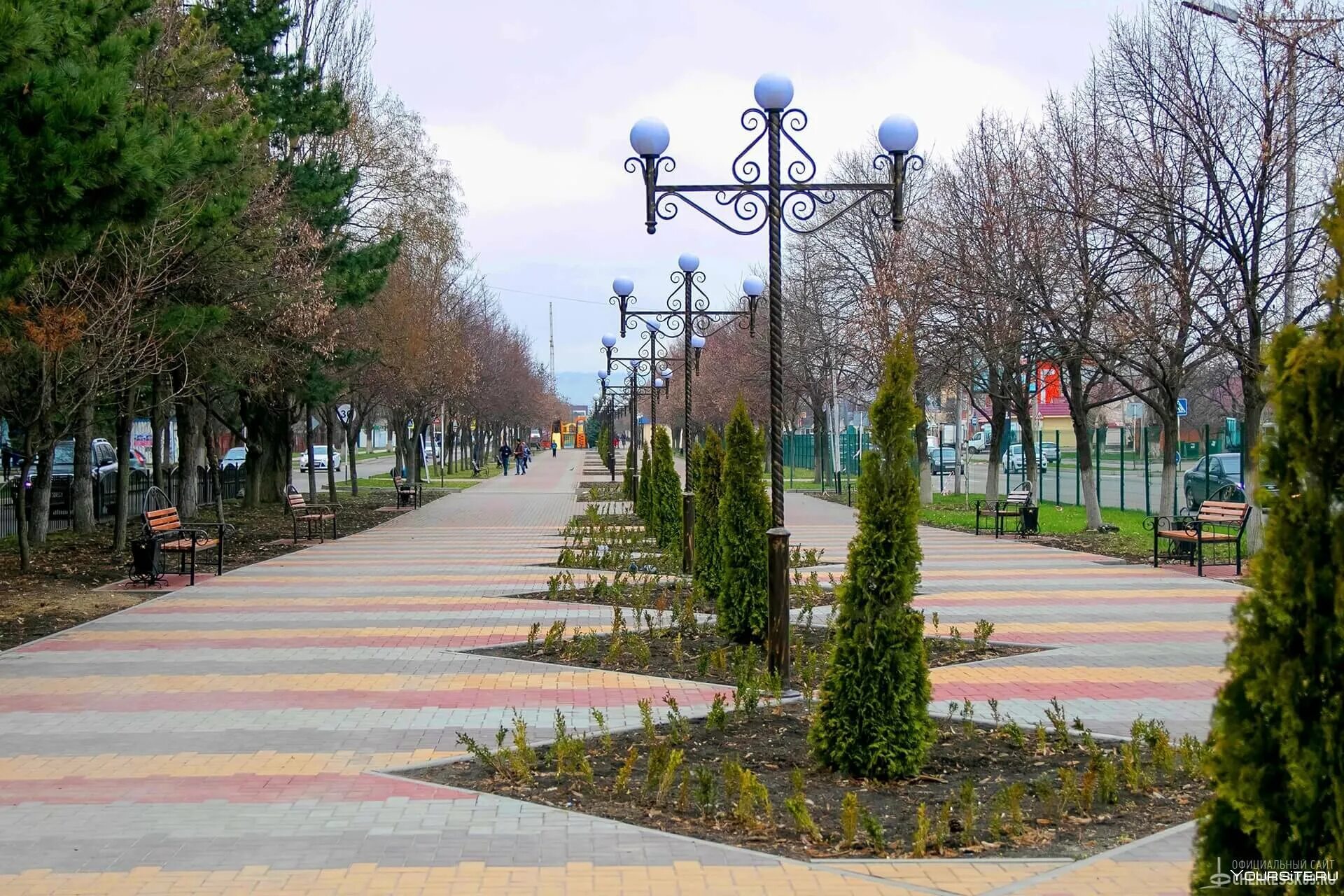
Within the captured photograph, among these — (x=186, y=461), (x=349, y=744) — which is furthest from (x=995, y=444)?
(x=349, y=744)

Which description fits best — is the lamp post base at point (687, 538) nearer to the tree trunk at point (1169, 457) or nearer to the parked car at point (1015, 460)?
the tree trunk at point (1169, 457)

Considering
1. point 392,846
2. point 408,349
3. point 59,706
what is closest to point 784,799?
point 392,846

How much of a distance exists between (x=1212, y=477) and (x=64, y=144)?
79.7 feet

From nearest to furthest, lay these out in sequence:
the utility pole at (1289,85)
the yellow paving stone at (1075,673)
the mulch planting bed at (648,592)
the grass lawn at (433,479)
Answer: the yellow paving stone at (1075,673) < the mulch planting bed at (648,592) < the utility pole at (1289,85) < the grass lawn at (433,479)

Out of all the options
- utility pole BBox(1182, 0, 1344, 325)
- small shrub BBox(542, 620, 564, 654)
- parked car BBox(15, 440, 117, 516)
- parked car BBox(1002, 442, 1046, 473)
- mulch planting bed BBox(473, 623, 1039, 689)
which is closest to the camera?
mulch planting bed BBox(473, 623, 1039, 689)

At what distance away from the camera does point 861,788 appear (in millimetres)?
6430

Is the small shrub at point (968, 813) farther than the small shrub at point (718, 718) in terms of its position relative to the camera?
No

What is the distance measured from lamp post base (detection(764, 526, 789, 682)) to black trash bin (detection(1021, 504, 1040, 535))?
1625 centimetres

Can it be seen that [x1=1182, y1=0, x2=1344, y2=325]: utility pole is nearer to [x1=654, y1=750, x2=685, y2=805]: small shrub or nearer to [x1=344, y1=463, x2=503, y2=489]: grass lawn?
[x1=654, y1=750, x2=685, y2=805]: small shrub

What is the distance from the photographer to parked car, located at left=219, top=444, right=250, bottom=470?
47500 millimetres

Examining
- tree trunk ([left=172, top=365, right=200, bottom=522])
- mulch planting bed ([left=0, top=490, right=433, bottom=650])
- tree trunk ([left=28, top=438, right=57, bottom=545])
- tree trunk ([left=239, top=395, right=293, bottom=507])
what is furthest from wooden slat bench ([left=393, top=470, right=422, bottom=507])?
tree trunk ([left=28, top=438, right=57, bottom=545])

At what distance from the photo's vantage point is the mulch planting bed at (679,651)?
31.4 ft

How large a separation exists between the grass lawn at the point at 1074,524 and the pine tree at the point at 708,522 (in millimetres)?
4252

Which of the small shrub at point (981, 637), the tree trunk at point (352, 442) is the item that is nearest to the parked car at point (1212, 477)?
the small shrub at point (981, 637)
